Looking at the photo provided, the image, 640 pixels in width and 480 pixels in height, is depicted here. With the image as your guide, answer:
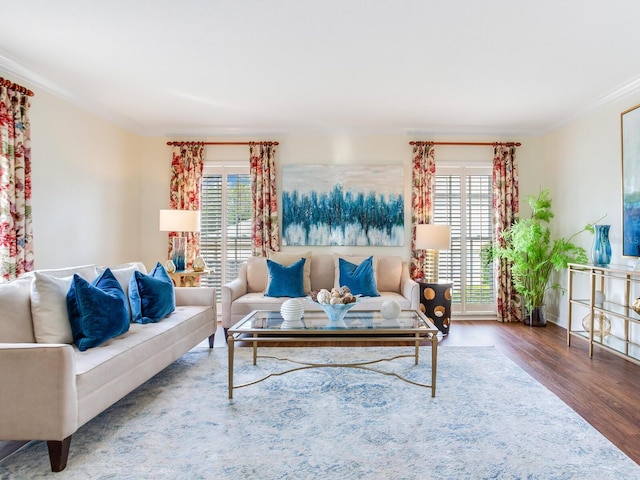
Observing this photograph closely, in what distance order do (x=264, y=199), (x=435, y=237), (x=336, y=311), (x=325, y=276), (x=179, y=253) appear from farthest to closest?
(x=264, y=199) < (x=325, y=276) < (x=179, y=253) < (x=435, y=237) < (x=336, y=311)

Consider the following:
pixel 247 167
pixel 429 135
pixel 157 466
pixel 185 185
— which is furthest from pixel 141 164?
pixel 157 466

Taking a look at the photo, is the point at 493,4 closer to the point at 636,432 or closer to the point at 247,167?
the point at 636,432

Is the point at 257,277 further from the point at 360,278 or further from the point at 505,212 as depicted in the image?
the point at 505,212

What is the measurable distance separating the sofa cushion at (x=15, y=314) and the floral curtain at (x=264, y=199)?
10.7 ft

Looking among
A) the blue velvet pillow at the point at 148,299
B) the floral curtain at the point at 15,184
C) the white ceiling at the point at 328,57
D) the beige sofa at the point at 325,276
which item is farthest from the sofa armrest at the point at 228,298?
the white ceiling at the point at 328,57

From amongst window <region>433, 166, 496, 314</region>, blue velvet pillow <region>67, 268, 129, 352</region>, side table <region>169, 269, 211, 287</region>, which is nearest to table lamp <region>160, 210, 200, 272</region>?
side table <region>169, 269, 211, 287</region>

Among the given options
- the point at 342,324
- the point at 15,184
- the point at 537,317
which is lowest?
the point at 537,317

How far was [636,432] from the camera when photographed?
2.44m

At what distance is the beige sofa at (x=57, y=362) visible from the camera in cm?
200

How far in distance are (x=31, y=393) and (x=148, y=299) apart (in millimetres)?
1481

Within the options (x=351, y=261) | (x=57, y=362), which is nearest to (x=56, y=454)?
(x=57, y=362)

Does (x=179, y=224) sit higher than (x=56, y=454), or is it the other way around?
(x=179, y=224)

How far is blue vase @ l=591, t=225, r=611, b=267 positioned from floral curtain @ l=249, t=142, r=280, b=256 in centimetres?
384

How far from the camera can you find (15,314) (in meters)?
2.47
